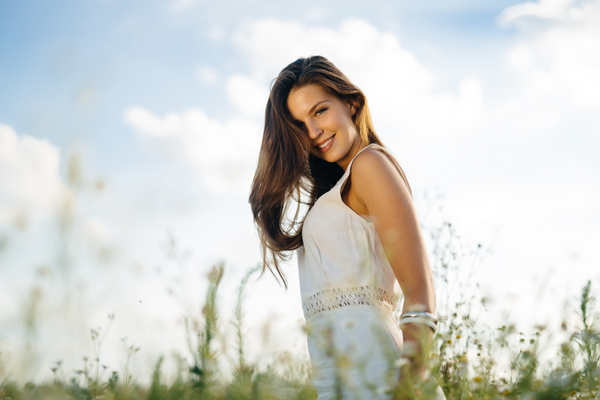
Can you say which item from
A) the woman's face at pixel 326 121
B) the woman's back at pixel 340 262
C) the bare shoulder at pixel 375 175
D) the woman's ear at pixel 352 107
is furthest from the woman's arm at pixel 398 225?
the woman's ear at pixel 352 107

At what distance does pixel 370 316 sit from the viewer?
186cm

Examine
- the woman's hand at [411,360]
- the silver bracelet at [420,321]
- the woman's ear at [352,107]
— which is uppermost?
the woman's ear at [352,107]

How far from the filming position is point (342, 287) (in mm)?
1989

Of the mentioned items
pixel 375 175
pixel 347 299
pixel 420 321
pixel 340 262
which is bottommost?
pixel 420 321

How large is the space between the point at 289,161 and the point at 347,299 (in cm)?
122

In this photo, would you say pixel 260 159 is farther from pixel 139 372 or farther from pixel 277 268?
pixel 139 372

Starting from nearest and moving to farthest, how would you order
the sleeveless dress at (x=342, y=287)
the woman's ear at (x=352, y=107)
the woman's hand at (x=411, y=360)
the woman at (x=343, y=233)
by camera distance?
1. the woman's hand at (x=411, y=360)
2. the woman at (x=343, y=233)
3. the sleeveless dress at (x=342, y=287)
4. the woman's ear at (x=352, y=107)

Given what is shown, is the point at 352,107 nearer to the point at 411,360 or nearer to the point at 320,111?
the point at 320,111

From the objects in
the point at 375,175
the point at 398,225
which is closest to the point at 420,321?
the point at 398,225

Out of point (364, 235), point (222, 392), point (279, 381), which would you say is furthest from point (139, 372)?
point (364, 235)

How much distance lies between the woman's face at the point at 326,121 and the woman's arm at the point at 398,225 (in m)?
0.63

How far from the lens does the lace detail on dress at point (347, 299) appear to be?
191 cm

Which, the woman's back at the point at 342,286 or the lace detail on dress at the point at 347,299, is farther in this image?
the lace detail on dress at the point at 347,299

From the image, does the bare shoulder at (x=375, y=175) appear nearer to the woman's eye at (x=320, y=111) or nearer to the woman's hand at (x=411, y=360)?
the woman's hand at (x=411, y=360)
